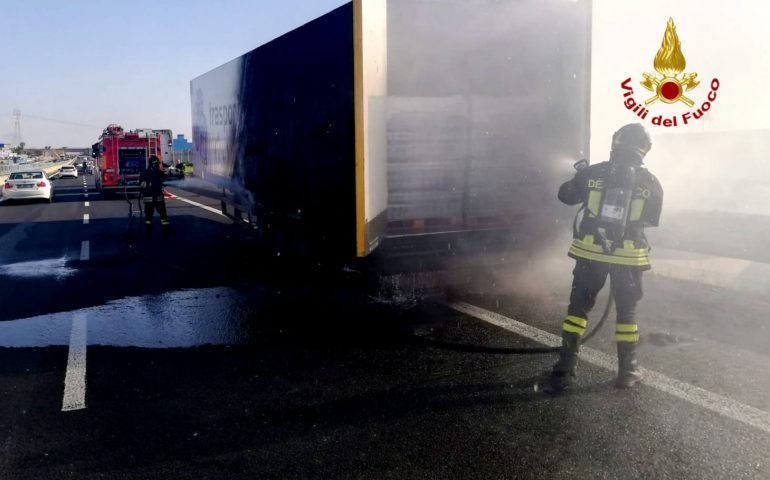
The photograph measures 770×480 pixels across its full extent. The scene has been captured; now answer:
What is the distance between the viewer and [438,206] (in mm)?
6770

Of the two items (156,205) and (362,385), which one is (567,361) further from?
(156,205)

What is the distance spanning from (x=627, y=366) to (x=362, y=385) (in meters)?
1.95

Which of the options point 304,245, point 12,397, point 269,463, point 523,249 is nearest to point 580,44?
point 523,249

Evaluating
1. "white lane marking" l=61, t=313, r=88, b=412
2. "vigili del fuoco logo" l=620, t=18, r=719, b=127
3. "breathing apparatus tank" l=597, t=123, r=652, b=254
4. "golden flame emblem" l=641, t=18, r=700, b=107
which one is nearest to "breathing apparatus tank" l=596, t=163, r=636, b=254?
"breathing apparatus tank" l=597, t=123, r=652, b=254

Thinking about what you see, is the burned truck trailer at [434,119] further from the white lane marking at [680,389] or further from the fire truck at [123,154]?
the fire truck at [123,154]

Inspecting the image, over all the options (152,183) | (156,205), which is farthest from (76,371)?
(152,183)

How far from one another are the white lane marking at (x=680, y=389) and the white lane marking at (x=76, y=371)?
12.3ft

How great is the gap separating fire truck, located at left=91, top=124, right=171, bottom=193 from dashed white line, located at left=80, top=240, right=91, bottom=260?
51.3 ft

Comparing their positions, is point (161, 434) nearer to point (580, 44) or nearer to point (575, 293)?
point (575, 293)

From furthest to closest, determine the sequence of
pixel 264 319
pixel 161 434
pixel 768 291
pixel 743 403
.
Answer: pixel 768 291
pixel 264 319
pixel 743 403
pixel 161 434

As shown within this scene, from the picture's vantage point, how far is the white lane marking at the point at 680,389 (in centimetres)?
409

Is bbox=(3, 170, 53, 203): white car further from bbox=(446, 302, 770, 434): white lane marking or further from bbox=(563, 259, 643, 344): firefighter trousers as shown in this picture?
bbox=(563, 259, 643, 344): firefighter trousers

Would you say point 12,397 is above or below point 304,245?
below

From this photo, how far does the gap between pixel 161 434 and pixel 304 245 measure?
424 centimetres
